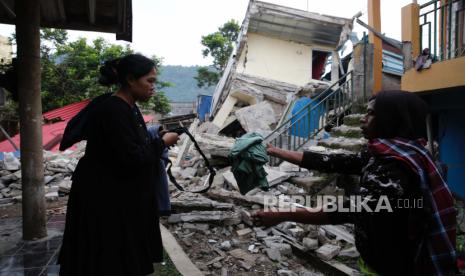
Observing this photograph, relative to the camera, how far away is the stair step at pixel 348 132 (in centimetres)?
666

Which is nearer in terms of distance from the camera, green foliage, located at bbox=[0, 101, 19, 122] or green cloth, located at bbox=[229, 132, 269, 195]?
green cloth, located at bbox=[229, 132, 269, 195]

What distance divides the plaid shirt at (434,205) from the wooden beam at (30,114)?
12.6 ft

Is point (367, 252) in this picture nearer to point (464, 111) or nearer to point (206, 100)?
point (464, 111)

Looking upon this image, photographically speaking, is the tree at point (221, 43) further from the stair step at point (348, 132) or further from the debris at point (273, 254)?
the debris at point (273, 254)

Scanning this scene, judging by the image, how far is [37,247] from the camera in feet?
12.6

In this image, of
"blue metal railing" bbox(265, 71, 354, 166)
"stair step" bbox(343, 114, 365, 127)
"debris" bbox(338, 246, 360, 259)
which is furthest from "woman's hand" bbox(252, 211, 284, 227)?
"blue metal railing" bbox(265, 71, 354, 166)

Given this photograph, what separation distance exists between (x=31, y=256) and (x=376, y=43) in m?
8.38

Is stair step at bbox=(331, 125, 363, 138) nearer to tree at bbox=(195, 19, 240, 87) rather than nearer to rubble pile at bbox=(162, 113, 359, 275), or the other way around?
rubble pile at bbox=(162, 113, 359, 275)

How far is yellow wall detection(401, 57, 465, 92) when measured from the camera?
5020 mm

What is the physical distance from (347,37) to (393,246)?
597 inches

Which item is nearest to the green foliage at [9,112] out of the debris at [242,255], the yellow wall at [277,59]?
the yellow wall at [277,59]

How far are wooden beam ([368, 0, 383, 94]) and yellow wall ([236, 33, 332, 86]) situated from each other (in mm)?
7059

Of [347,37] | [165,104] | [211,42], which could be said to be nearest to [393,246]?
[347,37]

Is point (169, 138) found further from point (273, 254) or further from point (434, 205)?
point (273, 254)
